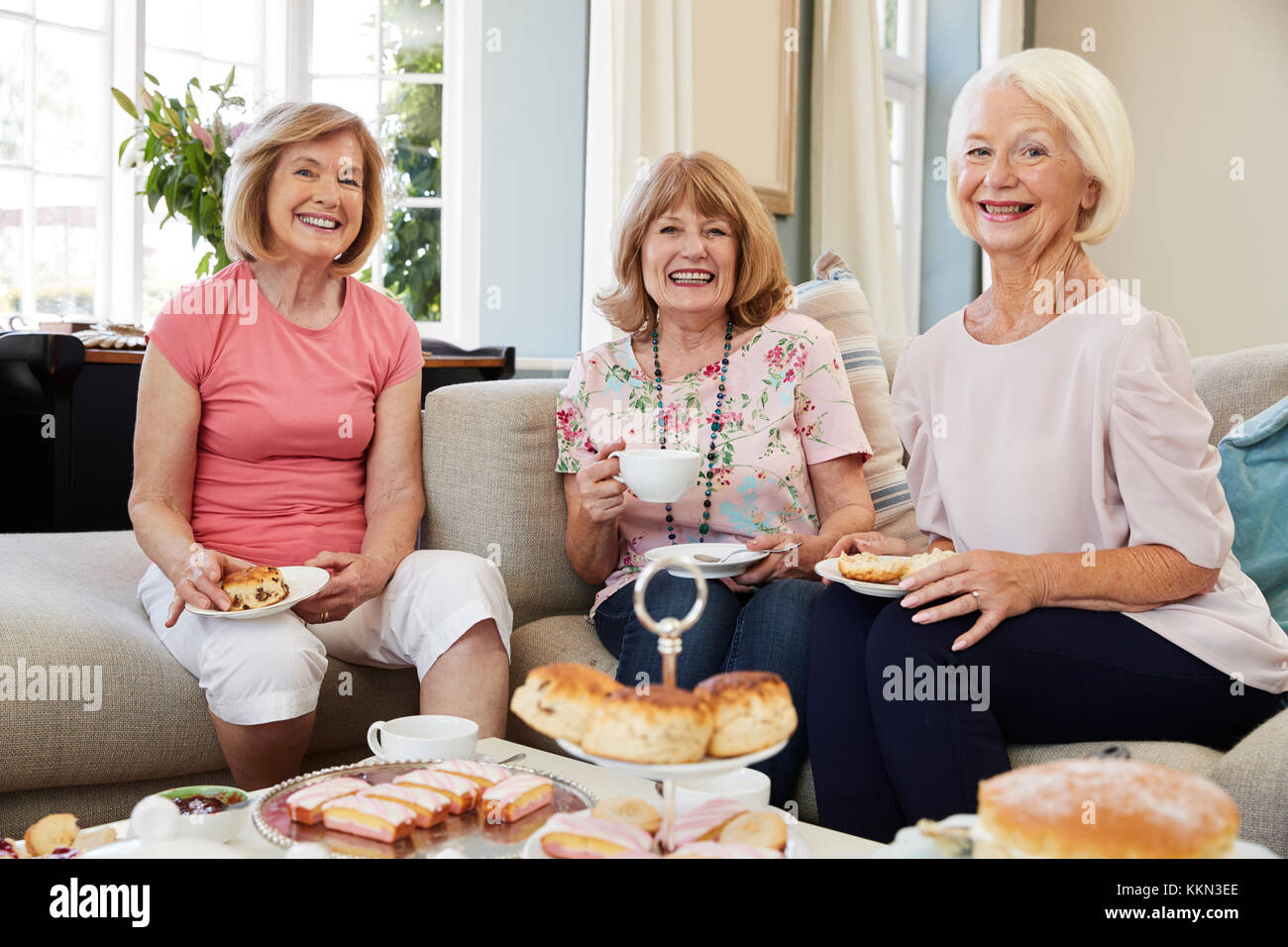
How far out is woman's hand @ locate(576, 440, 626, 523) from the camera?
172cm

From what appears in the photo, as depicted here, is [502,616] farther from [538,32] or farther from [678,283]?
[538,32]

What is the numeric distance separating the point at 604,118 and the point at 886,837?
8.25 feet

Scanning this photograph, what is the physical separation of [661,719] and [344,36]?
374cm

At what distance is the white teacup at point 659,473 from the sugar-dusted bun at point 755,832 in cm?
59

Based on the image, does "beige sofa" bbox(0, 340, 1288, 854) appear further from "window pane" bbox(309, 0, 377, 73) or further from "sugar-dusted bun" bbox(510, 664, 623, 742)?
"window pane" bbox(309, 0, 377, 73)

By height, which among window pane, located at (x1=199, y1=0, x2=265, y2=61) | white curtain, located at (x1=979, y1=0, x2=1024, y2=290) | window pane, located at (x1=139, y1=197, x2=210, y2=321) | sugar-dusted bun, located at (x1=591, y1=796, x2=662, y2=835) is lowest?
sugar-dusted bun, located at (x1=591, y1=796, x2=662, y2=835)

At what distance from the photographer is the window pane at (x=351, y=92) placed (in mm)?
3938

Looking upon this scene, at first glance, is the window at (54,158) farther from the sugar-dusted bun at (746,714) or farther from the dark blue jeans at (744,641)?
the sugar-dusted bun at (746,714)

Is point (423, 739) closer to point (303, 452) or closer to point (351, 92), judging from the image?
point (303, 452)

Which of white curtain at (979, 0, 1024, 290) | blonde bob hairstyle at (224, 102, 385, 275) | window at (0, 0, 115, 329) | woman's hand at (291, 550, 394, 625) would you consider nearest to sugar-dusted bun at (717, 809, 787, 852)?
woman's hand at (291, 550, 394, 625)

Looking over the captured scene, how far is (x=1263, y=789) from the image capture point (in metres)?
1.18

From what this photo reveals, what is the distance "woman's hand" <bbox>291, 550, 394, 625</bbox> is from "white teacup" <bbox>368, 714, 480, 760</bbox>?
531 millimetres

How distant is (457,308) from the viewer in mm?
3949
